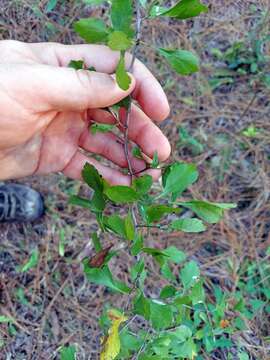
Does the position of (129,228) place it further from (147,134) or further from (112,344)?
(147,134)

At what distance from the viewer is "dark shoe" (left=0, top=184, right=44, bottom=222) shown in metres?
2.12

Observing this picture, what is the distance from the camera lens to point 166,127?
2.29m

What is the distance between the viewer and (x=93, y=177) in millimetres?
1149

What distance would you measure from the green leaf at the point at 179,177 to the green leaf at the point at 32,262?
1.11 meters

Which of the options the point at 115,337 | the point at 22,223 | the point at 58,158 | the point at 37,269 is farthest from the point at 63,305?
the point at 115,337

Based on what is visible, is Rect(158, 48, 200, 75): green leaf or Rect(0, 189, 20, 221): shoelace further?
Rect(0, 189, 20, 221): shoelace

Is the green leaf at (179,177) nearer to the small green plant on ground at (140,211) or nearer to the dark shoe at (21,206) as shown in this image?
the small green plant on ground at (140,211)

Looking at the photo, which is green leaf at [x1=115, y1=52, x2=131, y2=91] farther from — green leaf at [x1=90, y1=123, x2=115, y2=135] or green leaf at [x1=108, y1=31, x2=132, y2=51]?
green leaf at [x1=90, y1=123, x2=115, y2=135]

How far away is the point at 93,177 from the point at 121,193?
0.16m

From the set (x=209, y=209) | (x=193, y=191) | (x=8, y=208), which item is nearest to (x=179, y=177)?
(x=209, y=209)

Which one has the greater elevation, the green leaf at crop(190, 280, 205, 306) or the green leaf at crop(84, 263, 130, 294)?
the green leaf at crop(84, 263, 130, 294)

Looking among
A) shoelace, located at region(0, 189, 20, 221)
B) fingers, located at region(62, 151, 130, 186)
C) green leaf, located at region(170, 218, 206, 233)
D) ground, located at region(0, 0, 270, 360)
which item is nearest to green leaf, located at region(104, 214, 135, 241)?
green leaf, located at region(170, 218, 206, 233)

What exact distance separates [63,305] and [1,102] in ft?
3.50

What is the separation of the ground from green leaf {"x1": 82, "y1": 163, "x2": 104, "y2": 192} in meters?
1.01
